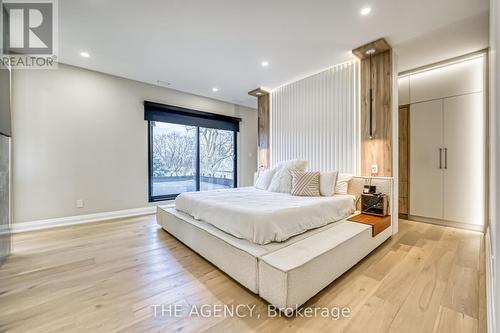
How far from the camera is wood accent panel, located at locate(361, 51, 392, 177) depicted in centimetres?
298

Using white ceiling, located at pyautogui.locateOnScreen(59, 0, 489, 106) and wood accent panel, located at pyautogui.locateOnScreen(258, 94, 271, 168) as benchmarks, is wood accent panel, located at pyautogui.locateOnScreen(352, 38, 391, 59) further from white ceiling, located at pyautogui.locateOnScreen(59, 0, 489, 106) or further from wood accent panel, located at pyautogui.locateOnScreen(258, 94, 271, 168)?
wood accent panel, located at pyautogui.locateOnScreen(258, 94, 271, 168)

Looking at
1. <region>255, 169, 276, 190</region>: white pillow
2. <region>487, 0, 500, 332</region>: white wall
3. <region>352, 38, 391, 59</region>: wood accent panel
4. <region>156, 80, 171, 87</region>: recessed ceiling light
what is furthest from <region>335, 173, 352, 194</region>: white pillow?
<region>156, 80, 171, 87</region>: recessed ceiling light

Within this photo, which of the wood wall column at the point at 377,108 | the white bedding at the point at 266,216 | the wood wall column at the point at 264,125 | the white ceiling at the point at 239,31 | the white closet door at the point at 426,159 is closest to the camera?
the white bedding at the point at 266,216

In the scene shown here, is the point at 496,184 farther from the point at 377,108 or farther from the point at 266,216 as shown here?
the point at 377,108

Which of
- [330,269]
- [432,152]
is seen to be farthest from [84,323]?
[432,152]

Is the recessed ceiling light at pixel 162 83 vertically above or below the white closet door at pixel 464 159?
above

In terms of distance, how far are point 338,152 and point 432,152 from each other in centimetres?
157

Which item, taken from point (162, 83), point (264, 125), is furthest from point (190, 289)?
point (162, 83)

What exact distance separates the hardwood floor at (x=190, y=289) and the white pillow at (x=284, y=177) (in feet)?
4.78

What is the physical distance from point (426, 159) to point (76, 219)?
6017mm

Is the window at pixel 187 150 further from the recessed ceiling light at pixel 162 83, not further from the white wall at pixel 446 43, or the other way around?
the white wall at pixel 446 43

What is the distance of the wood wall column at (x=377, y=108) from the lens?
2967 millimetres

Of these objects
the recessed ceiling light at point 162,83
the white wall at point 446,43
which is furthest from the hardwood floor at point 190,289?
the recessed ceiling light at point 162,83

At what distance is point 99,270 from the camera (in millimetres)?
2070
